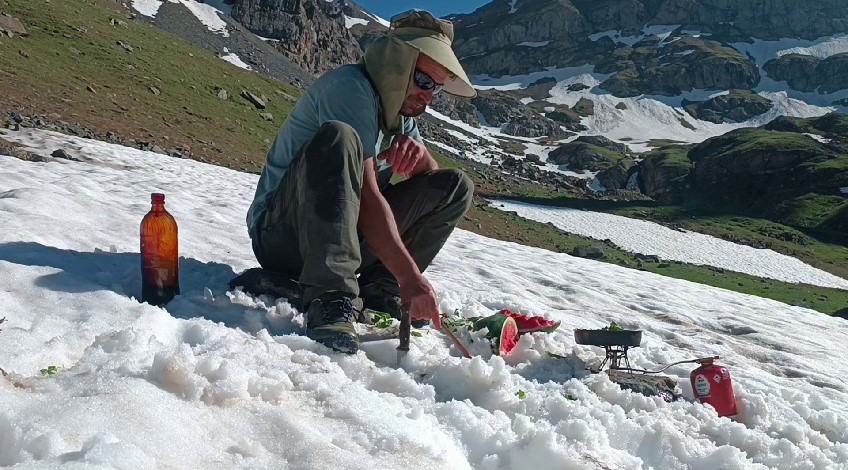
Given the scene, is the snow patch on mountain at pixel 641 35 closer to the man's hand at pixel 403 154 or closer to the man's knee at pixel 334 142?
the man's hand at pixel 403 154

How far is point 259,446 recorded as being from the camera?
2.37 m

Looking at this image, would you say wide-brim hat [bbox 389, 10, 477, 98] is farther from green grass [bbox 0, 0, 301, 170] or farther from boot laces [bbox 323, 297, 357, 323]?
green grass [bbox 0, 0, 301, 170]

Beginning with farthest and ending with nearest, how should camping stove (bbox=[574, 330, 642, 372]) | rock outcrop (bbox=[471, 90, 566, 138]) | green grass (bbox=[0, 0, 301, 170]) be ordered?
rock outcrop (bbox=[471, 90, 566, 138]), green grass (bbox=[0, 0, 301, 170]), camping stove (bbox=[574, 330, 642, 372])

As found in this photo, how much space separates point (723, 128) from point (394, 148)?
456 ft

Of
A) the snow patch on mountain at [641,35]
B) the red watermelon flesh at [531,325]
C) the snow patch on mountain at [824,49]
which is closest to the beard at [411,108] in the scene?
the red watermelon flesh at [531,325]

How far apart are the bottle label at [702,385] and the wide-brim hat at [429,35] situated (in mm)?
2215

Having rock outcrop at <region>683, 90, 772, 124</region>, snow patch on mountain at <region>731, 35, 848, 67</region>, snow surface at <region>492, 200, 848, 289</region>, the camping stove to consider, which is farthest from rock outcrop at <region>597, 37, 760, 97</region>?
the camping stove

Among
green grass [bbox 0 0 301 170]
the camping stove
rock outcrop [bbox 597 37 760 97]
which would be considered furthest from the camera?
rock outcrop [bbox 597 37 760 97]

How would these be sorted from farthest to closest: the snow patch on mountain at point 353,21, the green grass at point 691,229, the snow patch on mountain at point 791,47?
the snow patch on mountain at point 353,21, the snow patch on mountain at point 791,47, the green grass at point 691,229

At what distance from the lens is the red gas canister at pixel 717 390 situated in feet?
12.8

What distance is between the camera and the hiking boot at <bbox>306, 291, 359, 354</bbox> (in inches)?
136

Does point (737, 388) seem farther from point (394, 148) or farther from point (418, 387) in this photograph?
point (394, 148)

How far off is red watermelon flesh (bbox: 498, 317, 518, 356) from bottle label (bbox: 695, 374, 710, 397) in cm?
108

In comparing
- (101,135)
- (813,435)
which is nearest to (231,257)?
(813,435)
